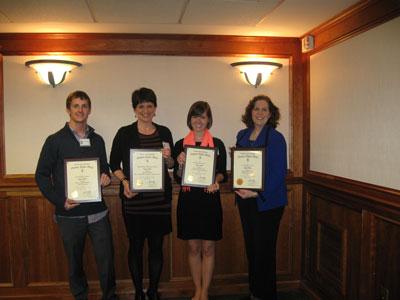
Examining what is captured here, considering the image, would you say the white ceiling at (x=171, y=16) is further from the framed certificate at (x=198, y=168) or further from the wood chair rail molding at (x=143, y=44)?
the framed certificate at (x=198, y=168)

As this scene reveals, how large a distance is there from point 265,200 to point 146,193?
952 millimetres

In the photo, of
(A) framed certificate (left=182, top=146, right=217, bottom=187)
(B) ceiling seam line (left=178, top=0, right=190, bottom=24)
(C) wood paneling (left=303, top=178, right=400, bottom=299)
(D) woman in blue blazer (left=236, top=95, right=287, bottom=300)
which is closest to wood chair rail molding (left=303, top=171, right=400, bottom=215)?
(C) wood paneling (left=303, top=178, right=400, bottom=299)

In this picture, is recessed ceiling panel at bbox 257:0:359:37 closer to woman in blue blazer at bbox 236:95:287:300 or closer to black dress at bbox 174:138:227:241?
woman in blue blazer at bbox 236:95:287:300

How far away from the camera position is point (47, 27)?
10.1ft

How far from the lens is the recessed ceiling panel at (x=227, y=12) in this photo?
2.54 m

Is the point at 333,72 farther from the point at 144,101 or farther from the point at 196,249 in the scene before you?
the point at 196,249

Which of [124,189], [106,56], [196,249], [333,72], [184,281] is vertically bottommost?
[184,281]

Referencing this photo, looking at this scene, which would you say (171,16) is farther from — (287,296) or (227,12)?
(287,296)

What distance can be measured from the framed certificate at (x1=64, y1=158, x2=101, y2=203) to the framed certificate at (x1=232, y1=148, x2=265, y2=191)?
1093 millimetres

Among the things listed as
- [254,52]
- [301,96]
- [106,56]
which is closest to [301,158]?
[301,96]

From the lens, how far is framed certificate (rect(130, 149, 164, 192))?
265 cm

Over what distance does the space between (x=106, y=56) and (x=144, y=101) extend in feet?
3.33

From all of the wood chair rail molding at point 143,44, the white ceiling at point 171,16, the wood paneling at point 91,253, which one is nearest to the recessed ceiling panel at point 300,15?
the white ceiling at point 171,16

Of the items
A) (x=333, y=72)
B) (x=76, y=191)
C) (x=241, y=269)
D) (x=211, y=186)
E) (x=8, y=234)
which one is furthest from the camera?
(x=241, y=269)
